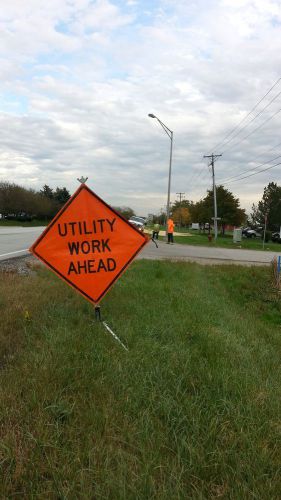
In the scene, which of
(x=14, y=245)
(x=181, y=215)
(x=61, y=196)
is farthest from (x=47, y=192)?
(x=14, y=245)

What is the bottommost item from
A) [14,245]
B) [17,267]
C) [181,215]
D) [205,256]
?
[205,256]

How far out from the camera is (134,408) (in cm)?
313

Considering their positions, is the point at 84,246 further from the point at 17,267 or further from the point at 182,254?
the point at 182,254

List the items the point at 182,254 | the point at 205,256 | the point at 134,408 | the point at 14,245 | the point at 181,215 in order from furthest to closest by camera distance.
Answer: the point at 181,215
the point at 182,254
the point at 205,256
the point at 14,245
the point at 134,408

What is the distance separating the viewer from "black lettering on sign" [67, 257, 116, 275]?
5.20m

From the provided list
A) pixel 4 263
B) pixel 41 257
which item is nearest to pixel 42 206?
pixel 4 263

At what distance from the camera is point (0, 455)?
2.54 meters

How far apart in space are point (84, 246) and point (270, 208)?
87450mm

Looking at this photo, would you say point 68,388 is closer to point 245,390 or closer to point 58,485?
point 58,485

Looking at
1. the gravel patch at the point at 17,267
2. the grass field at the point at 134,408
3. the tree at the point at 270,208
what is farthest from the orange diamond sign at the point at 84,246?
the tree at the point at 270,208

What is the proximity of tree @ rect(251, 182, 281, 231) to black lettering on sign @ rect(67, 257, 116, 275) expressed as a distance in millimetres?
80597

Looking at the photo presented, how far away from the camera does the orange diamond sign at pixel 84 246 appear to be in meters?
5.21

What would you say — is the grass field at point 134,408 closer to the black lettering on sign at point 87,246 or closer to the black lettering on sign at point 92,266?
the black lettering on sign at point 92,266

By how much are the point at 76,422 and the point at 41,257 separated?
8.60 feet
